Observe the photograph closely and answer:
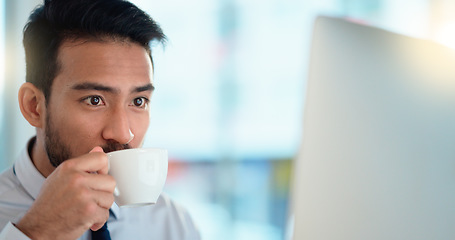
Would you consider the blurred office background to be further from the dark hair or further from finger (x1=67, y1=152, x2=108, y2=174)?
finger (x1=67, y1=152, x2=108, y2=174)

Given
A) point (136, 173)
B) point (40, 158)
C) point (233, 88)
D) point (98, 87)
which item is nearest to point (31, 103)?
point (40, 158)

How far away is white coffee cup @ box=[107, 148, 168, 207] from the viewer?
785mm

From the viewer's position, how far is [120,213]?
1.26 meters

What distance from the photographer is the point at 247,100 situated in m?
3.99

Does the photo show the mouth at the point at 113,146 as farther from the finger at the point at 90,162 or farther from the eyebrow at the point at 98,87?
the finger at the point at 90,162

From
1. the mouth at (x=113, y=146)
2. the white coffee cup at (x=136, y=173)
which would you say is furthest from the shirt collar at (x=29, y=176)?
the white coffee cup at (x=136, y=173)

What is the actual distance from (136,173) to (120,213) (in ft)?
1.70

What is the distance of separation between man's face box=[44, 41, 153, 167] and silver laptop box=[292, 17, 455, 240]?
70 centimetres

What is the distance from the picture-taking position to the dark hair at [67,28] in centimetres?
118

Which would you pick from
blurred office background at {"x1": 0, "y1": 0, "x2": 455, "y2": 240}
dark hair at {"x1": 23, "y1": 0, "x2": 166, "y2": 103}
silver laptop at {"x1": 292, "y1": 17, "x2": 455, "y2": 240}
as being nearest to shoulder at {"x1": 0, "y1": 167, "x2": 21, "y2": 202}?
dark hair at {"x1": 23, "y1": 0, "x2": 166, "y2": 103}

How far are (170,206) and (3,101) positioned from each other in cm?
114

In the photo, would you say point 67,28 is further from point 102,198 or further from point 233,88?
point 233,88

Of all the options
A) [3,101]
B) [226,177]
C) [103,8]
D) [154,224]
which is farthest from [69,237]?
[226,177]

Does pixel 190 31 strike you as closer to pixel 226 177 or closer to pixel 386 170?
pixel 226 177
